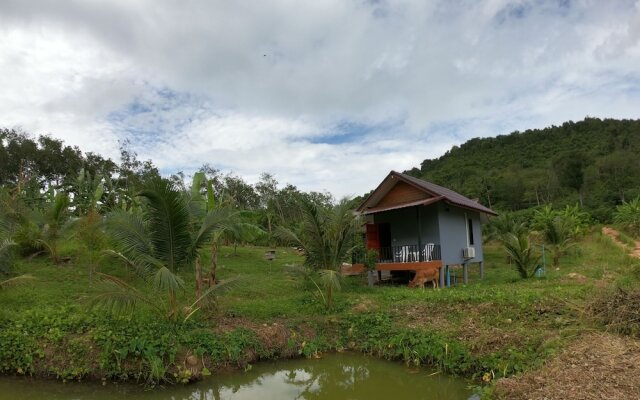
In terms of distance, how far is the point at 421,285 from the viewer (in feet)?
43.9

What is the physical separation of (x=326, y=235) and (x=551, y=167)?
39.2 m

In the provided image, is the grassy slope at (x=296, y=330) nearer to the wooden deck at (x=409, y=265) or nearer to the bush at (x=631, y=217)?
the wooden deck at (x=409, y=265)

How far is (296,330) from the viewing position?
375 inches

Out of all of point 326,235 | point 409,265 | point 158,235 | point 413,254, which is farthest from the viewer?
point 413,254

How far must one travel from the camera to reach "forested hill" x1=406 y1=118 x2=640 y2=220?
3925cm

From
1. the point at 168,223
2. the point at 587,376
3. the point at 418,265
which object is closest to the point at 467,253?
the point at 418,265

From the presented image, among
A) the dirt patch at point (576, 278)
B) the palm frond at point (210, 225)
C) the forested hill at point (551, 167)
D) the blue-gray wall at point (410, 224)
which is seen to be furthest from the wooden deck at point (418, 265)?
the forested hill at point (551, 167)

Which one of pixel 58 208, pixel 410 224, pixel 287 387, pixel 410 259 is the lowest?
pixel 287 387

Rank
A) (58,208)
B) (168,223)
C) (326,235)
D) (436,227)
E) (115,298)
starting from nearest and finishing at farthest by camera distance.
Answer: (115,298), (168,223), (326,235), (58,208), (436,227)

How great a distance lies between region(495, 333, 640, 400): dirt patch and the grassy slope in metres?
0.67

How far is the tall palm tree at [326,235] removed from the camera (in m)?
11.2

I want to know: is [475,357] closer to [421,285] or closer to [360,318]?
[360,318]

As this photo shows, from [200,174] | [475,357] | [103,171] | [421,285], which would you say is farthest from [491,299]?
[103,171]

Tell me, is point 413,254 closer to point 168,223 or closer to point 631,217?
point 168,223
